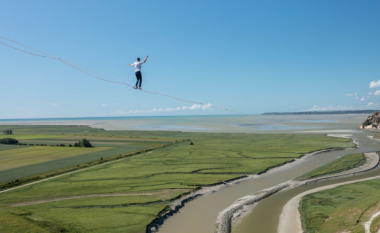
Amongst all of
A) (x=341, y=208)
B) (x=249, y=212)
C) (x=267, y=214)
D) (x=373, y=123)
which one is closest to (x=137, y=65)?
(x=249, y=212)

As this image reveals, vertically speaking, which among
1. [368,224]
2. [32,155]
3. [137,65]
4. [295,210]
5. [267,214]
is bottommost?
[267,214]

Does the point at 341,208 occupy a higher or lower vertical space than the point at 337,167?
lower

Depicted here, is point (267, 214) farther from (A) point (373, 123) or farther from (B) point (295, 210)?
(A) point (373, 123)

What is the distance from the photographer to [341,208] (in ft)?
73.4

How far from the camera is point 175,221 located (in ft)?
70.3

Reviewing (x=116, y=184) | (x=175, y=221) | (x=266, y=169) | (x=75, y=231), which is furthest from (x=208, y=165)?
(x=75, y=231)

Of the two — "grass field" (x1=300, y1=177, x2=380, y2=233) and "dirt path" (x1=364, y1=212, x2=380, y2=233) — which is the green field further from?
"dirt path" (x1=364, y1=212, x2=380, y2=233)

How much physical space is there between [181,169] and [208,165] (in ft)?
15.1

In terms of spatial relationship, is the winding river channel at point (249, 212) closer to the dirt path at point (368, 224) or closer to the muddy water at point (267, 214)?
the muddy water at point (267, 214)

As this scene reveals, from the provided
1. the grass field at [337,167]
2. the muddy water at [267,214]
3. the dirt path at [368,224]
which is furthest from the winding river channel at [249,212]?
the dirt path at [368,224]

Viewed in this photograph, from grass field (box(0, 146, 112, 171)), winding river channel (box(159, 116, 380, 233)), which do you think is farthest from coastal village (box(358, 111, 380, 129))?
grass field (box(0, 146, 112, 171))

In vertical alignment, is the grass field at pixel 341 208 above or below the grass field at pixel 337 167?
below

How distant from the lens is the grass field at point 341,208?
19.1 m

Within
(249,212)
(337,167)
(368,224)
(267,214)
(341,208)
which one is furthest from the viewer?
(337,167)
